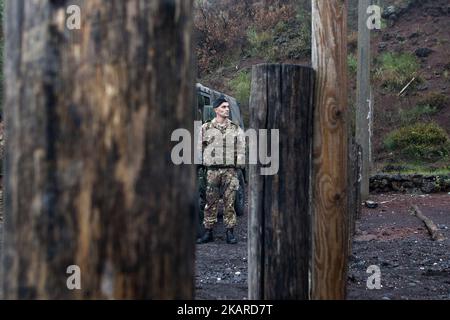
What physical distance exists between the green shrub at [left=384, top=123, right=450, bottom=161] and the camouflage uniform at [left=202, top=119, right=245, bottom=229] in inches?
441

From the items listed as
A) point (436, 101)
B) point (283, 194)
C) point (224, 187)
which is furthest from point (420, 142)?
point (283, 194)

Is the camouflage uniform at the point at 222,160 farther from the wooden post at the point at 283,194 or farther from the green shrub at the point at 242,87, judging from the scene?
the green shrub at the point at 242,87

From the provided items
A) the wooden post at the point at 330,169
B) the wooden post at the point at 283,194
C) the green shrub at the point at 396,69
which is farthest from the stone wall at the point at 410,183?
the wooden post at the point at 283,194

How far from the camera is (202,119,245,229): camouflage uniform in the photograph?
6730 mm

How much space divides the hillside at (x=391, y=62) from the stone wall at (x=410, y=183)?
202 centimetres

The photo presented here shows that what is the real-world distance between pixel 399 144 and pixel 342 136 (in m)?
15.5

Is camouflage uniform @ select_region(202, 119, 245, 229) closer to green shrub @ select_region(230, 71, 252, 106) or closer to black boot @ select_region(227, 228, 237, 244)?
black boot @ select_region(227, 228, 237, 244)

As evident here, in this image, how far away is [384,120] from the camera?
769 inches

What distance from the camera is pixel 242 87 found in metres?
19.9

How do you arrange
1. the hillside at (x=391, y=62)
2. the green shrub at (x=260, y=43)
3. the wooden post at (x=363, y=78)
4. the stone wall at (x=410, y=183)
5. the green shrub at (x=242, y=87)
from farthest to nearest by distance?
the green shrub at (x=260, y=43) → the green shrub at (x=242, y=87) → the hillside at (x=391, y=62) → the stone wall at (x=410, y=183) → the wooden post at (x=363, y=78)

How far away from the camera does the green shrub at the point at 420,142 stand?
16906mm

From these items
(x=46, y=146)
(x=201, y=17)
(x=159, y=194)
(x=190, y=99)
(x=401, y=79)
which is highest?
(x=201, y=17)

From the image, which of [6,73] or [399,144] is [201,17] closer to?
[399,144]
